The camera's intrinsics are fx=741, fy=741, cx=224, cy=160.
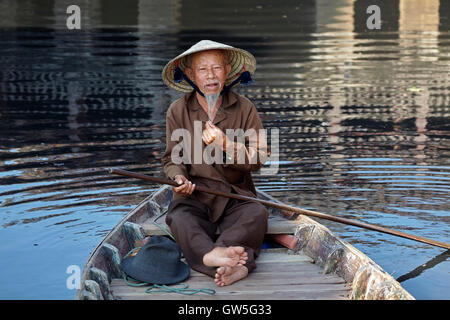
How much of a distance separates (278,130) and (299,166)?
1.62m

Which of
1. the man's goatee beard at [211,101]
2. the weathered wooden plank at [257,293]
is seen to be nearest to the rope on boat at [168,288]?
the weathered wooden plank at [257,293]

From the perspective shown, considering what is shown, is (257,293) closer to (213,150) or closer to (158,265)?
(158,265)

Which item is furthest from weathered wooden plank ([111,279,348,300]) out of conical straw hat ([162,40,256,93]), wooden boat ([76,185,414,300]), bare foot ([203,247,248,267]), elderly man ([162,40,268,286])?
conical straw hat ([162,40,256,93])

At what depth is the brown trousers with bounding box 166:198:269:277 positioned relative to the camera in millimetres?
4195

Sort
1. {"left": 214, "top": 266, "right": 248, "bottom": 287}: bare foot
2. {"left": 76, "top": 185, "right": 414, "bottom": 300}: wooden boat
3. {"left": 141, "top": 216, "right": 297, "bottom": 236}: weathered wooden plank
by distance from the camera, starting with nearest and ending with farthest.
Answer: {"left": 76, "top": 185, "right": 414, "bottom": 300}: wooden boat
{"left": 214, "top": 266, "right": 248, "bottom": 287}: bare foot
{"left": 141, "top": 216, "right": 297, "bottom": 236}: weathered wooden plank

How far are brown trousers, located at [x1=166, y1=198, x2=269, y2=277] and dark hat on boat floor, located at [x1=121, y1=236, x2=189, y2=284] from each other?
3.5 inches

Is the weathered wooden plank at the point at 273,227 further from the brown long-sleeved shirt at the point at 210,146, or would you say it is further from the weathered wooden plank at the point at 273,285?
the weathered wooden plank at the point at 273,285

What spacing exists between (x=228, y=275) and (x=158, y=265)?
39 centimetres

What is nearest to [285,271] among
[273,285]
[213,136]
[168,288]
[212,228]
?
[273,285]

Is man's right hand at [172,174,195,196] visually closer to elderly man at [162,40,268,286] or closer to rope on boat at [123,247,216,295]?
elderly man at [162,40,268,286]

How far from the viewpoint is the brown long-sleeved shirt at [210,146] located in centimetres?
461
